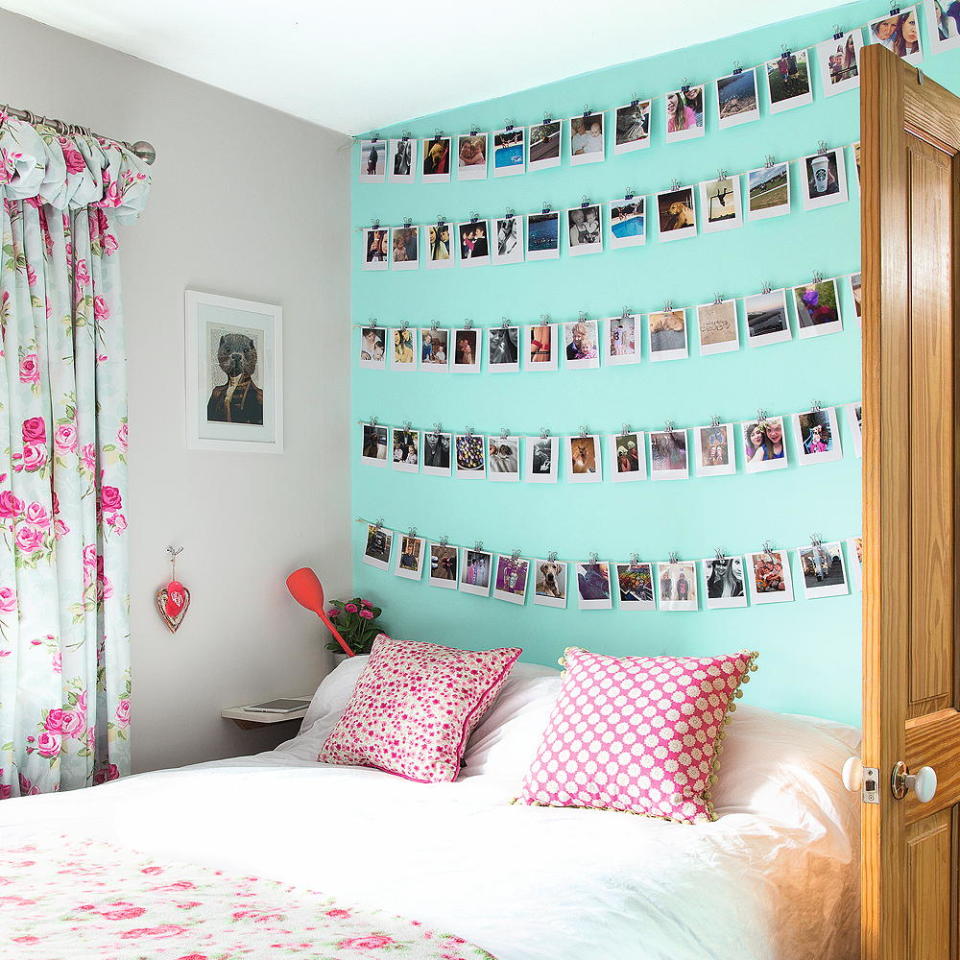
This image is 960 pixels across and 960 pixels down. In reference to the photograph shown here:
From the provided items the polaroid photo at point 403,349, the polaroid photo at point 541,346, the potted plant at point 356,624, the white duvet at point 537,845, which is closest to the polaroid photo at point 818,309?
the polaroid photo at point 541,346

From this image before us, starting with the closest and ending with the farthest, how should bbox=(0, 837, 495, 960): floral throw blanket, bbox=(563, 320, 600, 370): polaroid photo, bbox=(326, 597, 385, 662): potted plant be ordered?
1. bbox=(0, 837, 495, 960): floral throw blanket
2. bbox=(563, 320, 600, 370): polaroid photo
3. bbox=(326, 597, 385, 662): potted plant

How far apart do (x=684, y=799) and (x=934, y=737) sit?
56 cm

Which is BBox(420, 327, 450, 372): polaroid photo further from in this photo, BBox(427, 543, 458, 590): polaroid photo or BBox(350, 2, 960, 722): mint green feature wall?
BBox(427, 543, 458, 590): polaroid photo

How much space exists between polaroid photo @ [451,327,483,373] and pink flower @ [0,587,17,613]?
1.52m

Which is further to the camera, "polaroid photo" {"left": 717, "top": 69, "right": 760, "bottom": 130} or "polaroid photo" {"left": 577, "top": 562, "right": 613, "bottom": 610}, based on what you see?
"polaroid photo" {"left": 577, "top": 562, "right": 613, "bottom": 610}

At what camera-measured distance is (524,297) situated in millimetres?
3217

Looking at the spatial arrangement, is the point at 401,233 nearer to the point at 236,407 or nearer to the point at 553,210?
the point at 553,210

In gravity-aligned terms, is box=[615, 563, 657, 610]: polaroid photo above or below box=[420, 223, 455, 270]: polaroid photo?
below

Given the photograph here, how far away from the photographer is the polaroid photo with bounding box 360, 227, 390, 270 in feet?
11.6

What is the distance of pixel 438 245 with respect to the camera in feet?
11.1

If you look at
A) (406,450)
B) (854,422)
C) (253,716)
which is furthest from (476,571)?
(854,422)

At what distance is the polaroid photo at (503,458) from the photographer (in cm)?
323

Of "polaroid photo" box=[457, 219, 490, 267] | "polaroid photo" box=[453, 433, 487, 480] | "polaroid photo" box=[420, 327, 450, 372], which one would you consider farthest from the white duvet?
"polaroid photo" box=[457, 219, 490, 267]

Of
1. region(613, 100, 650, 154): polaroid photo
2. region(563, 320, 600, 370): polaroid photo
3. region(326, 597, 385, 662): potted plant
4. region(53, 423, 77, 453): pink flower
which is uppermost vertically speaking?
region(613, 100, 650, 154): polaroid photo
